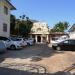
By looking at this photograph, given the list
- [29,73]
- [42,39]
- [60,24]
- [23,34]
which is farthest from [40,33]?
[29,73]

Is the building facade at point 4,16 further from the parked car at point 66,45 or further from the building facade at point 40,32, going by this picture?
the building facade at point 40,32

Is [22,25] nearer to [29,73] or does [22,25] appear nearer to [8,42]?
[8,42]

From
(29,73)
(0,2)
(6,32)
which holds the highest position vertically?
(0,2)

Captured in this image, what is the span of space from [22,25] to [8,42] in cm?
3055

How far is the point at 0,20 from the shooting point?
35.8 meters

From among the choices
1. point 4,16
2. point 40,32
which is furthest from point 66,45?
point 40,32


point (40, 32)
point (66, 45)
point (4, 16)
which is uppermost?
point (4, 16)

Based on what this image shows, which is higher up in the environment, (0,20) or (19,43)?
(0,20)

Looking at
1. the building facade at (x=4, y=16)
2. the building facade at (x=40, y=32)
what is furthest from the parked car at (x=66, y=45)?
the building facade at (x=40, y=32)

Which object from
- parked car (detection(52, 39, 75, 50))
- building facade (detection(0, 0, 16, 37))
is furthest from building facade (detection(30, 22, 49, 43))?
parked car (detection(52, 39, 75, 50))

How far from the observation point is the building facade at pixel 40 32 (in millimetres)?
69275

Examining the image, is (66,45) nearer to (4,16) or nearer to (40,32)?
(4,16)

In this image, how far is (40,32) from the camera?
70.6 m

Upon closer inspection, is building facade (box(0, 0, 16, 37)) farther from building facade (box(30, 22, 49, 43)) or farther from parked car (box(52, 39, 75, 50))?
building facade (box(30, 22, 49, 43))
